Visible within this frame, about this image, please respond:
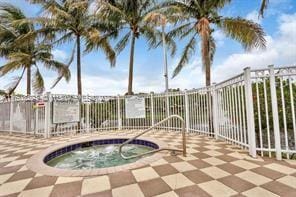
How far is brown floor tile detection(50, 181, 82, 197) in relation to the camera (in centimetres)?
275

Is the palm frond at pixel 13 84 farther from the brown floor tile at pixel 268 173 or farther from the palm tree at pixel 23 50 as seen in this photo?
the brown floor tile at pixel 268 173

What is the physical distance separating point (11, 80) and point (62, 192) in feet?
45.4

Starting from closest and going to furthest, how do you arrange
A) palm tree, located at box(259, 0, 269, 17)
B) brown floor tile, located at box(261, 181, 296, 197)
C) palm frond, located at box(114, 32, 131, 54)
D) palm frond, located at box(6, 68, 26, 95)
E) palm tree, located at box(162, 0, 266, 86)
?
brown floor tile, located at box(261, 181, 296, 197) < palm tree, located at box(259, 0, 269, 17) < palm tree, located at box(162, 0, 266, 86) < palm frond, located at box(114, 32, 131, 54) < palm frond, located at box(6, 68, 26, 95)

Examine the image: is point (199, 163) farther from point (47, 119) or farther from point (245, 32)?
point (47, 119)

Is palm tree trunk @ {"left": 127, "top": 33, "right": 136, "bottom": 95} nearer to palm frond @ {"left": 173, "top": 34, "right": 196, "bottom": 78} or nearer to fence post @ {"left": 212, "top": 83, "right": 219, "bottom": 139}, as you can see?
palm frond @ {"left": 173, "top": 34, "right": 196, "bottom": 78}

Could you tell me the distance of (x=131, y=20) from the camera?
11.4 m

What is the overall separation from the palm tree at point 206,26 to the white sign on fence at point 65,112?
Result: 20.5 feet

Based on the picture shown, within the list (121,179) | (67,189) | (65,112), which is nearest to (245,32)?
(121,179)

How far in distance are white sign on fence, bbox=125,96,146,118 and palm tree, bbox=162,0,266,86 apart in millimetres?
3342

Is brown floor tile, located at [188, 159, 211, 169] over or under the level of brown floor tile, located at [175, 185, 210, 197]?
over

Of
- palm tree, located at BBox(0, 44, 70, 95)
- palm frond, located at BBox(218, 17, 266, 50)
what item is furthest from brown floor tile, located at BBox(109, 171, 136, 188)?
palm tree, located at BBox(0, 44, 70, 95)

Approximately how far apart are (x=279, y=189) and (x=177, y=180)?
144 centimetres

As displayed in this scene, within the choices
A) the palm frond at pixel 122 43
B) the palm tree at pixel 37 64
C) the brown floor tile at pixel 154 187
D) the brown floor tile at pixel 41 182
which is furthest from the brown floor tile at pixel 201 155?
the palm tree at pixel 37 64

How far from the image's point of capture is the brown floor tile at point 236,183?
279 cm
